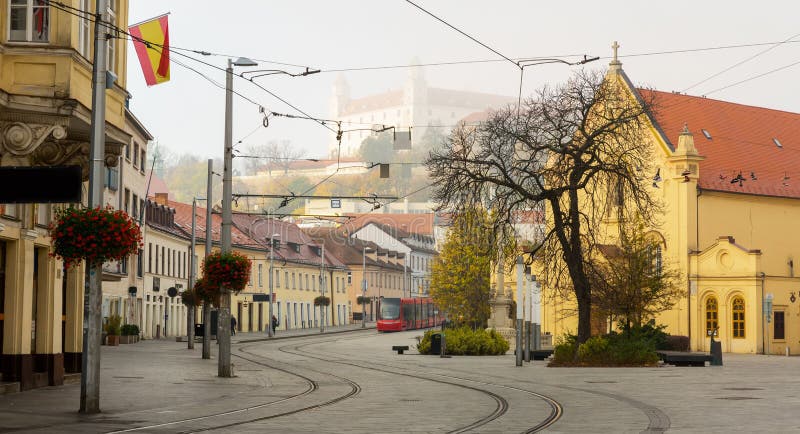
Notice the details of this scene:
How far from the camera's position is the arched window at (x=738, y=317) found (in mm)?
69625

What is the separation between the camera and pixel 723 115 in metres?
81.1

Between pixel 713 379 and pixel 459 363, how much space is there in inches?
538

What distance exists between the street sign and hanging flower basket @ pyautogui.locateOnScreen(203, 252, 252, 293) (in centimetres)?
1652

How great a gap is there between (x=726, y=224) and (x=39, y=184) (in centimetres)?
6353

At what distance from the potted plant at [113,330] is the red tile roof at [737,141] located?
34201 mm

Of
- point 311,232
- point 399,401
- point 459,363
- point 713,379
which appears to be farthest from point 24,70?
point 311,232

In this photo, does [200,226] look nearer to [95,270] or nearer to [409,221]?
[95,270]

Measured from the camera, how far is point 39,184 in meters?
16.1

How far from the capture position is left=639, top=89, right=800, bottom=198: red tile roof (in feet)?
248

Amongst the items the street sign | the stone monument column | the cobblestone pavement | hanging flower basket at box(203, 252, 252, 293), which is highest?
the street sign

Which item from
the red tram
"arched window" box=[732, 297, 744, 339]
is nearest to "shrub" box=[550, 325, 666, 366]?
"arched window" box=[732, 297, 744, 339]

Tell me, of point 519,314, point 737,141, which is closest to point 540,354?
point 519,314

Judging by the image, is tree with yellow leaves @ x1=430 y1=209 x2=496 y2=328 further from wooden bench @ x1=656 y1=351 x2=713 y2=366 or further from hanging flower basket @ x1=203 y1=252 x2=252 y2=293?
hanging flower basket @ x1=203 y1=252 x2=252 y2=293

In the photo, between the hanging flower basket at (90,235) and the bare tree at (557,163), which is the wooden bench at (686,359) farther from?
the hanging flower basket at (90,235)
